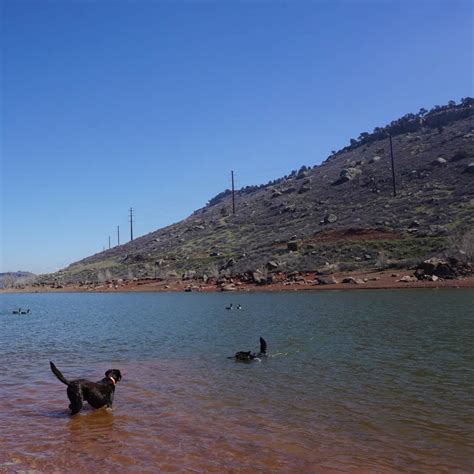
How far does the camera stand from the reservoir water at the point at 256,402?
7.06 metres

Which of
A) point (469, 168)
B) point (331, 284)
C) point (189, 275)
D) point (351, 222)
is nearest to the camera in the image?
point (331, 284)

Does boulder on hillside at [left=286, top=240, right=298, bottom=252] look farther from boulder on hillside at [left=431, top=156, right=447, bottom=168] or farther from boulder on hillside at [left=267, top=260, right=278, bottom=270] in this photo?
boulder on hillside at [left=431, top=156, right=447, bottom=168]

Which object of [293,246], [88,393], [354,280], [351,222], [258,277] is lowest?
[88,393]

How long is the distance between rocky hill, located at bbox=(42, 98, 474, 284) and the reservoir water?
1317 inches

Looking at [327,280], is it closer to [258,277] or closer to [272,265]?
[258,277]

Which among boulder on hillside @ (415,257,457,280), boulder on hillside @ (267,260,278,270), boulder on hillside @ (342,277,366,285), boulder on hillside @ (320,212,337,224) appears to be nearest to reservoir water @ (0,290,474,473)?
boulder on hillside @ (415,257,457,280)

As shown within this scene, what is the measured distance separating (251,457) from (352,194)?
3241 inches

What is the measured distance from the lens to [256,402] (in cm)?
1006

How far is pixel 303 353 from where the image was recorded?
1534 cm

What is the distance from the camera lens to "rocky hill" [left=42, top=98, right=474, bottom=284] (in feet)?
182

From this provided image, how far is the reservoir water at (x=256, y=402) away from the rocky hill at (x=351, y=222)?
33.5 m

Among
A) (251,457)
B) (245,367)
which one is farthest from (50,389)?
(251,457)

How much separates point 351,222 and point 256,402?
60208mm

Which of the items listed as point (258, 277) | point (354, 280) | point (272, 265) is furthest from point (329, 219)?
point (354, 280)
